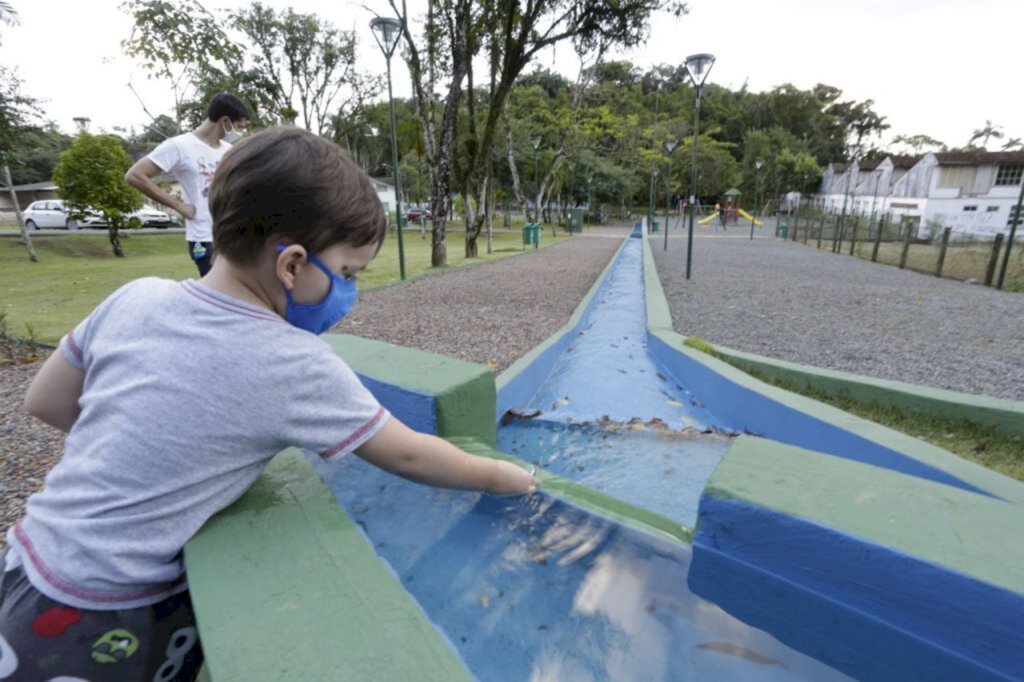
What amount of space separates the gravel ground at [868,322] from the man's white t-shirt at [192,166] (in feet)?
15.6

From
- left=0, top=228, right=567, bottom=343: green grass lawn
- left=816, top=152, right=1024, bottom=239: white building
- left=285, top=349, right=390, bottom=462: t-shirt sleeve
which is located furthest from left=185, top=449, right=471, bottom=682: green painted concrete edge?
left=816, top=152, right=1024, bottom=239: white building

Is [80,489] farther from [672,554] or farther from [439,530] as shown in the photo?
[672,554]

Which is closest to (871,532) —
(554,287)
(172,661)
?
(172,661)

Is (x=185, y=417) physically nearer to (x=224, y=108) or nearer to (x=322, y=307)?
(x=322, y=307)

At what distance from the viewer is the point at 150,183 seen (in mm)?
3922

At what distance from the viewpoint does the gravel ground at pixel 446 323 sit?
2881 millimetres

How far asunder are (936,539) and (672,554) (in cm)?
73

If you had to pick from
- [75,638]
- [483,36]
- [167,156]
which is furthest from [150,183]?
[483,36]

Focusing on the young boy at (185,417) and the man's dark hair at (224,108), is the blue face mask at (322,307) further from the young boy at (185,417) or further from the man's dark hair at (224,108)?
the man's dark hair at (224,108)

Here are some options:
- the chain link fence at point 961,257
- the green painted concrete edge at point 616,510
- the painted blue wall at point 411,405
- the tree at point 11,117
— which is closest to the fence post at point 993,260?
the chain link fence at point 961,257

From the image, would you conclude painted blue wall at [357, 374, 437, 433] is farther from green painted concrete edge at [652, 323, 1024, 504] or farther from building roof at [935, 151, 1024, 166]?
building roof at [935, 151, 1024, 166]

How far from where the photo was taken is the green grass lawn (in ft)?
22.9

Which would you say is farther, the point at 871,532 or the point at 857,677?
the point at 857,677

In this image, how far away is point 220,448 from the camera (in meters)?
1.04
